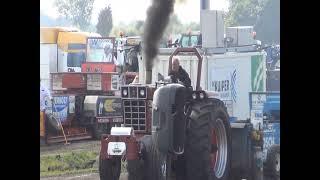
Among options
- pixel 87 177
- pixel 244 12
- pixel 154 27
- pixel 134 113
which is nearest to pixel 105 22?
pixel 154 27

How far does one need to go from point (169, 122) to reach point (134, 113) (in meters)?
0.37

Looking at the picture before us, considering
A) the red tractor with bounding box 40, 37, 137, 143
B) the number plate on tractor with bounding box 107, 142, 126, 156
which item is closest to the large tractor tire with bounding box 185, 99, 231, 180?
the number plate on tractor with bounding box 107, 142, 126, 156

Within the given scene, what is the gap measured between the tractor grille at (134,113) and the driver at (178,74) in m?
0.36

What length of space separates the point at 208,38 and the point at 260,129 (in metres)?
1.01

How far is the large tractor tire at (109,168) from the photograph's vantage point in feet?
21.8

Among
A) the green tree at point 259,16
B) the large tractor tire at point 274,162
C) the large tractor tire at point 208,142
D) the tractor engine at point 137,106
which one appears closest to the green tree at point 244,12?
the green tree at point 259,16

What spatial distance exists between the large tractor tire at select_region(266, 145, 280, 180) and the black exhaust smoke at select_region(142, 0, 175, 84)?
1.35 meters

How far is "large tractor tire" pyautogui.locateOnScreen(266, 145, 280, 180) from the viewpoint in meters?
6.93

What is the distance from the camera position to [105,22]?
6758mm

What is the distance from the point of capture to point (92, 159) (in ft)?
21.8

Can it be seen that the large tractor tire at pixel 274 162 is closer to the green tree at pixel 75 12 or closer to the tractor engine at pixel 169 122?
the tractor engine at pixel 169 122

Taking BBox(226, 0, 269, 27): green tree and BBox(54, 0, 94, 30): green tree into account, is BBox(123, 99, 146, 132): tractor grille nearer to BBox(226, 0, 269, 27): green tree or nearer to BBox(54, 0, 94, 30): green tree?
BBox(54, 0, 94, 30): green tree
